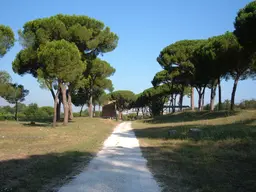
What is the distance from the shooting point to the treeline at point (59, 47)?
2184cm

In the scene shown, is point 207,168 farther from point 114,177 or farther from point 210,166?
point 114,177

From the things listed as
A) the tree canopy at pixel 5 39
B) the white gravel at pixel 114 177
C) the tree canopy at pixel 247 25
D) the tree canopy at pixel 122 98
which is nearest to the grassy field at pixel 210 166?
the white gravel at pixel 114 177

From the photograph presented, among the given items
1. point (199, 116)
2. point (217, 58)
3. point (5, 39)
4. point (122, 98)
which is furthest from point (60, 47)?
point (122, 98)

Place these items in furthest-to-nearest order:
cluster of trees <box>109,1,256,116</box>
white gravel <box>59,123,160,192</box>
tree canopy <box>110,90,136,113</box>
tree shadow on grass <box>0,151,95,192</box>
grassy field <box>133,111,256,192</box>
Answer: tree canopy <box>110,90,136,113</box> < cluster of trees <box>109,1,256,116</box> < grassy field <box>133,111,256,192</box> < tree shadow on grass <box>0,151,95,192</box> < white gravel <box>59,123,160,192</box>

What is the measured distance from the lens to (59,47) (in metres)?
21.8

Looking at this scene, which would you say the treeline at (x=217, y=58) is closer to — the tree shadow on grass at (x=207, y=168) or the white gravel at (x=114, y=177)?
the tree shadow on grass at (x=207, y=168)

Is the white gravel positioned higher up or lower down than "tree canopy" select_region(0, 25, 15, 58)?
lower down

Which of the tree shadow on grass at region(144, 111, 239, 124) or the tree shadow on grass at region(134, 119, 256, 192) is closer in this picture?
the tree shadow on grass at region(134, 119, 256, 192)

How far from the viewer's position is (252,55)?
23359 millimetres

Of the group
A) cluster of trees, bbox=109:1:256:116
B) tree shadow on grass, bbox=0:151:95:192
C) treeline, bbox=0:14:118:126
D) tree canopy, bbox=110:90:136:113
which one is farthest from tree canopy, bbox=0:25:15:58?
tree canopy, bbox=110:90:136:113

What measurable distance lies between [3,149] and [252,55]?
21.3 metres

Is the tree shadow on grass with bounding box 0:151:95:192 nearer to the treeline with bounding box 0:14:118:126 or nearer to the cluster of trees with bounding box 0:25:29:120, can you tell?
the treeline with bounding box 0:14:118:126

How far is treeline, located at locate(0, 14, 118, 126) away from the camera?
21844mm

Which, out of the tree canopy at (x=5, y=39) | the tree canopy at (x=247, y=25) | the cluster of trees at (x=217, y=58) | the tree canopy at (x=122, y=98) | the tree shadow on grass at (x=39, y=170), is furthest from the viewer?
the tree canopy at (x=122, y=98)
